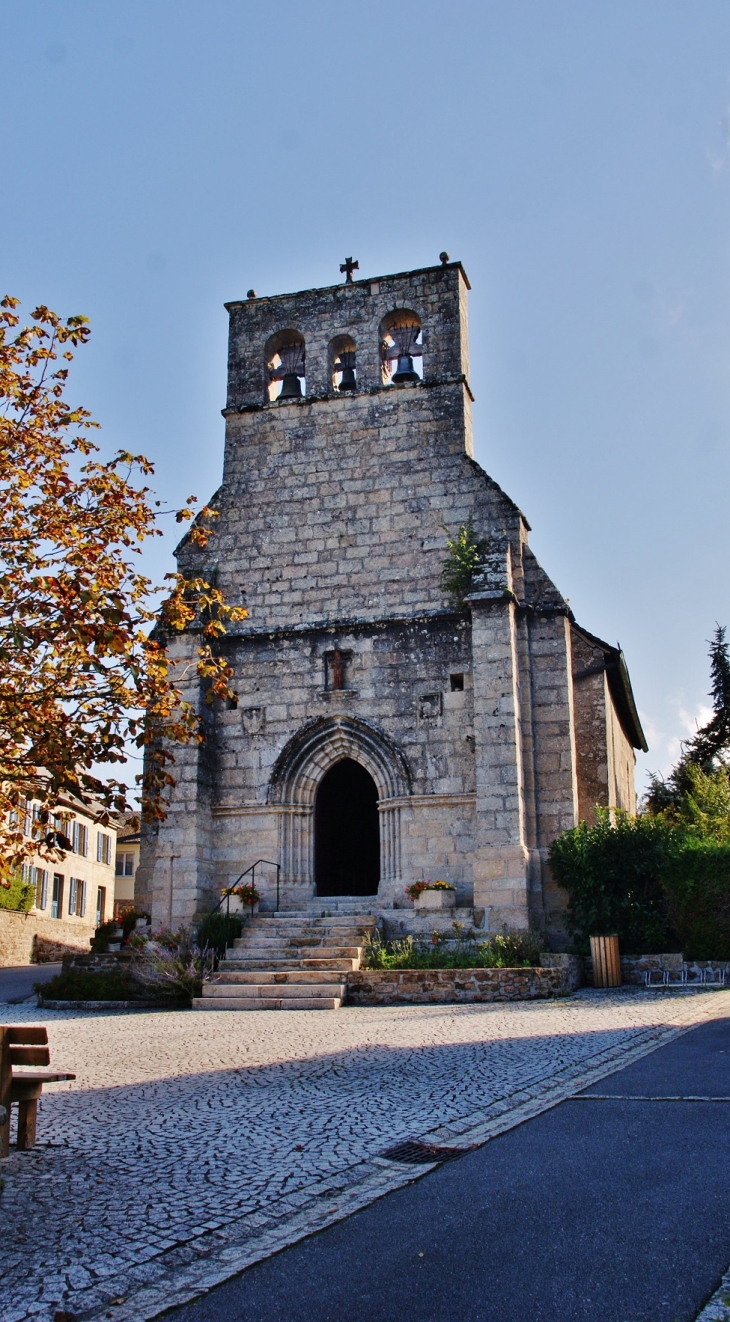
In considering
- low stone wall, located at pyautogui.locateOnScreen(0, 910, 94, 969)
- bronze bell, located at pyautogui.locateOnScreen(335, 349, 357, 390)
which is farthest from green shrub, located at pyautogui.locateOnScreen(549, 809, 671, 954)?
low stone wall, located at pyautogui.locateOnScreen(0, 910, 94, 969)

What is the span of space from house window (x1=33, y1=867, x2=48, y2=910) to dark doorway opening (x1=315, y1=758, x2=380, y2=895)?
1587 centimetres

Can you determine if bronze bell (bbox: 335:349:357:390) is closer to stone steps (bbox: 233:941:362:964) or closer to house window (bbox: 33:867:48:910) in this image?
stone steps (bbox: 233:941:362:964)

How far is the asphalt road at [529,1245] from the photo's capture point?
3.51 metres

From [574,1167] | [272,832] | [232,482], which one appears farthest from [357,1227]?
[232,482]

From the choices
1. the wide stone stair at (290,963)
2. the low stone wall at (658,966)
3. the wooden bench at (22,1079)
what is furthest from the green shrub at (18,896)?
the wooden bench at (22,1079)

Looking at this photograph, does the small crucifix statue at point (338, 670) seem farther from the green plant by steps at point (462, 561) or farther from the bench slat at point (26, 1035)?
the bench slat at point (26, 1035)

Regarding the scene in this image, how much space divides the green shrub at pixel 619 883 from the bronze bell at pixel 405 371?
8061 millimetres

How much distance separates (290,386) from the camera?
19.0m

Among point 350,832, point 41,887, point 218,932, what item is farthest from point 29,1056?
point 41,887

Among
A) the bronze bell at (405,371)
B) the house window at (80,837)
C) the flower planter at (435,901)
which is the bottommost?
the flower planter at (435,901)

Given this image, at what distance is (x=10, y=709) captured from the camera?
20.7 ft

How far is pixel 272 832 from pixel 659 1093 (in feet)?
33.9

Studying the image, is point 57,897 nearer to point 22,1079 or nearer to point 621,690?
point 621,690

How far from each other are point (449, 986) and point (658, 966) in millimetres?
3185
